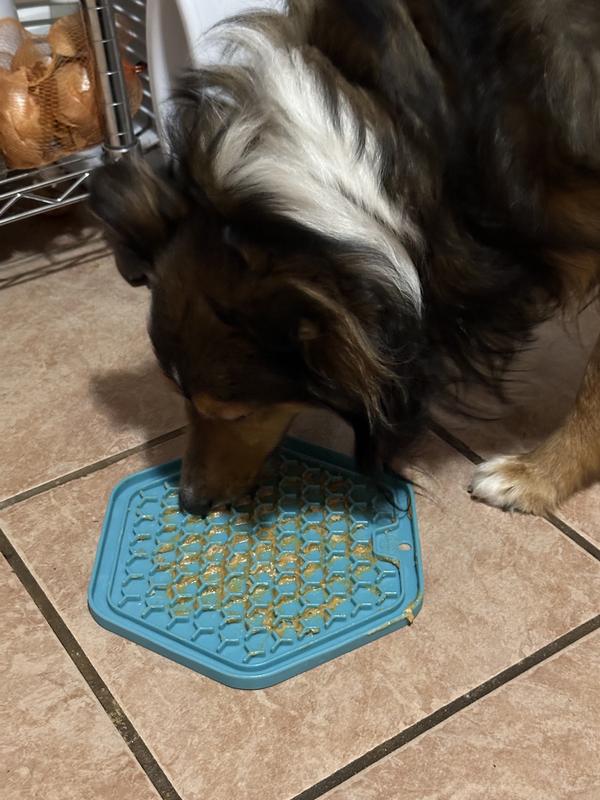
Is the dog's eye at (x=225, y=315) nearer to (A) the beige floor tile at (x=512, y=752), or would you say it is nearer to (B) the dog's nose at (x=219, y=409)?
(B) the dog's nose at (x=219, y=409)

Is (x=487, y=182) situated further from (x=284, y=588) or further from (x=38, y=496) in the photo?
(x=38, y=496)

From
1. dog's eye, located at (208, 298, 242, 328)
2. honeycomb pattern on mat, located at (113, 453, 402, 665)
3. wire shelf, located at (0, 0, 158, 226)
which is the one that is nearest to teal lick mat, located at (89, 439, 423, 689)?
honeycomb pattern on mat, located at (113, 453, 402, 665)

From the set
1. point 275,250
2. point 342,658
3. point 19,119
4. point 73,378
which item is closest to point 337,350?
point 275,250

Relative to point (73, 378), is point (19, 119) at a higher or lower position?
higher

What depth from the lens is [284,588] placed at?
1362 mm

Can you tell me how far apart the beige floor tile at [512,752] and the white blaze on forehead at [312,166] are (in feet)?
1.91

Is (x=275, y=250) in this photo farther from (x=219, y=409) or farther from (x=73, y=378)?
(x=73, y=378)

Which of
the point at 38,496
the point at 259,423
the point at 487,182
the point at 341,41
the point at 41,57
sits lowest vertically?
the point at 38,496

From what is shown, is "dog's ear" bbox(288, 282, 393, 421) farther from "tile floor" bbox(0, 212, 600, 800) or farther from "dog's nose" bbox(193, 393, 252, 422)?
"tile floor" bbox(0, 212, 600, 800)

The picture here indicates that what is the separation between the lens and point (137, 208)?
1.22m

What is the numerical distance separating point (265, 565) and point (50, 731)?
1.32 feet

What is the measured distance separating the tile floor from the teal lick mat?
0.10ft

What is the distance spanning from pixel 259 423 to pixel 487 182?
0.49m

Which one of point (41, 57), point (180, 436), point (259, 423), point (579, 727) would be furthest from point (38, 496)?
point (41, 57)
